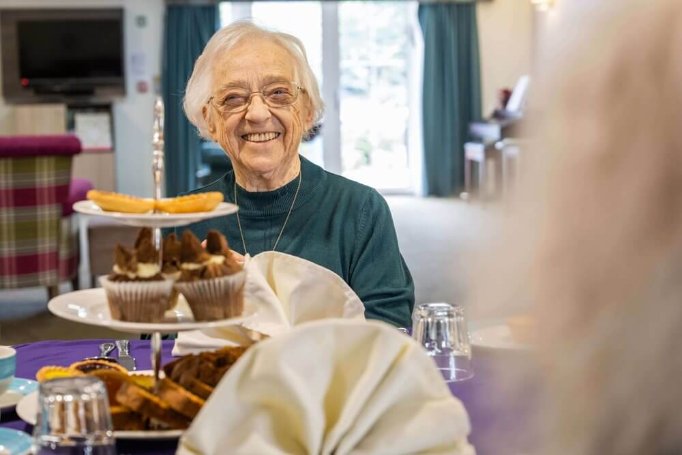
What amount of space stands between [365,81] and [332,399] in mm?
Result: 10706

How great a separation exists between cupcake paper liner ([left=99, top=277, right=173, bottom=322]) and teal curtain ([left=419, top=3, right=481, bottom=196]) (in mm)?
10189

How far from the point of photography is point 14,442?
3.57 ft

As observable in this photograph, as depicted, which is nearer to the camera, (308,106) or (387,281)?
(387,281)

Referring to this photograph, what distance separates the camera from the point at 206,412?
88 centimetres

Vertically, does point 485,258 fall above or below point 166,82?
below

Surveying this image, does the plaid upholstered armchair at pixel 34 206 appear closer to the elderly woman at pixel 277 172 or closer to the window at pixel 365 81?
the elderly woman at pixel 277 172

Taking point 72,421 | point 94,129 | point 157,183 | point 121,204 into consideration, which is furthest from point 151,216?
point 94,129

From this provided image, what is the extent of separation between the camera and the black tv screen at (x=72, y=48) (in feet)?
33.6

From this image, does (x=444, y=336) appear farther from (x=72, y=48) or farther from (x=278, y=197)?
(x=72, y=48)

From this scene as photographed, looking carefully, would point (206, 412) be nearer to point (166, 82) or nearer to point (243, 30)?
point (243, 30)

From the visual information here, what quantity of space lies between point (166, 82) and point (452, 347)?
939cm

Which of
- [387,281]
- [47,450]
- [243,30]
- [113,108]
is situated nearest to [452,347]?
[387,281]

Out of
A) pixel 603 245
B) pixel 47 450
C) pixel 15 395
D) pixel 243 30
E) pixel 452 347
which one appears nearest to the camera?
pixel 603 245

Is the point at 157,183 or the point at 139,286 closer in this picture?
the point at 139,286
